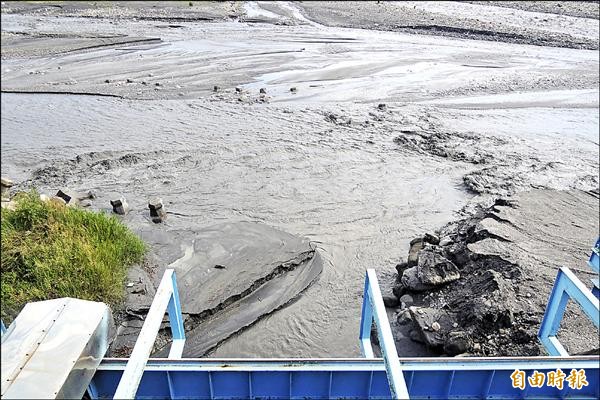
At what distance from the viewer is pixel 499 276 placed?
439cm

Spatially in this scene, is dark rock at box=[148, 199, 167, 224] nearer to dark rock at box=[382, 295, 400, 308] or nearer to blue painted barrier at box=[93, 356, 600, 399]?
dark rock at box=[382, 295, 400, 308]

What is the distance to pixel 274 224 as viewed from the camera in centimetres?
623

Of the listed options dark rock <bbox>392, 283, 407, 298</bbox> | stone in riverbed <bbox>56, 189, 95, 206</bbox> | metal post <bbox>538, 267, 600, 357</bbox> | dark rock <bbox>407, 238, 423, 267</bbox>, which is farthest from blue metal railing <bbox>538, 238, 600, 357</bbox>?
stone in riverbed <bbox>56, 189, 95, 206</bbox>

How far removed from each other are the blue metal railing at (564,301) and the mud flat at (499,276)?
28 centimetres

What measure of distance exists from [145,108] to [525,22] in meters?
17.0

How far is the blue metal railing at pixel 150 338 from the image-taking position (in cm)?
203

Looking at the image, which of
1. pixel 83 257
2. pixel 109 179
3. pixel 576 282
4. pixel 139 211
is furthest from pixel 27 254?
pixel 576 282

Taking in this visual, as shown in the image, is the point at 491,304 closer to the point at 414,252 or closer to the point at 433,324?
the point at 433,324

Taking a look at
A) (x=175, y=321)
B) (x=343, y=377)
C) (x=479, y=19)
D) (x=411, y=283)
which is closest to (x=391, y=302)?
(x=411, y=283)

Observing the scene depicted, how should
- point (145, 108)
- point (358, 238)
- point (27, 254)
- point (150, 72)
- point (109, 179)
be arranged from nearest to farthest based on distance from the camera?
point (27, 254)
point (358, 238)
point (109, 179)
point (145, 108)
point (150, 72)

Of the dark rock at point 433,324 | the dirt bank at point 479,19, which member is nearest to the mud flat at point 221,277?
the dark rock at point 433,324

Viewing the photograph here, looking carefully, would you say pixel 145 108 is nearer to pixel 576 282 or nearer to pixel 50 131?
pixel 50 131

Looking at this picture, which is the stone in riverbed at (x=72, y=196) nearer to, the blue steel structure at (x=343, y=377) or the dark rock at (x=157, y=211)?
the dark rock at (x=157, y=211)

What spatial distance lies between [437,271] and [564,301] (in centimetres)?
156
